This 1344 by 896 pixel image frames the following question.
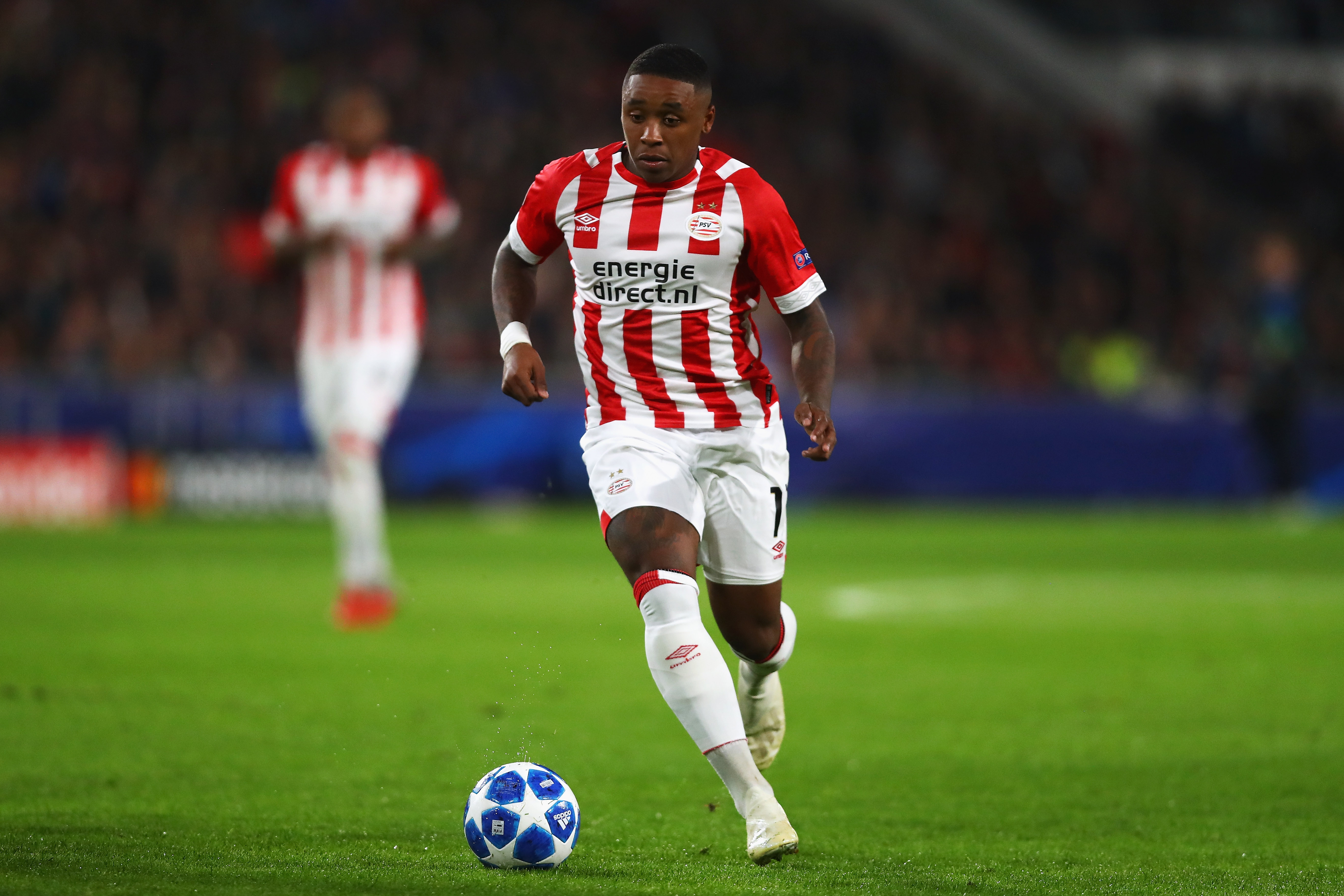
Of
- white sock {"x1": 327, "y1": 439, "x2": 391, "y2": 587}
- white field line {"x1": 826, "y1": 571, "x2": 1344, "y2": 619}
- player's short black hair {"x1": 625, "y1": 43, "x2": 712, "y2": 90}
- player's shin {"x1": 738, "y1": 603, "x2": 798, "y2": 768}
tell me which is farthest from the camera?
white field line {"x1": 826, "y1": 571, "x2": 1344, "y2": 619}

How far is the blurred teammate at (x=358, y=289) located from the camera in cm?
958

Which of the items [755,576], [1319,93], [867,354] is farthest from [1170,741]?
[1319,93]

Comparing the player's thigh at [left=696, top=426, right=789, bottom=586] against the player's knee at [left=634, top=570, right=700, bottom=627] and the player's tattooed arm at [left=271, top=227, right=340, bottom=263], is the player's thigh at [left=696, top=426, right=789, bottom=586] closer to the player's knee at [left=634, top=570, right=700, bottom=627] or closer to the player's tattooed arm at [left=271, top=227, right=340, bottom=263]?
the player's knee at [left=634, top=570, right=700, bottom=627]

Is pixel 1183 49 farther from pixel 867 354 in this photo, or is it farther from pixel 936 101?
pixel 867 354

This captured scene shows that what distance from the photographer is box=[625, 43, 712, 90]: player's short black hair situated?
4672 mm

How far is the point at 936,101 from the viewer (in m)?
26.6

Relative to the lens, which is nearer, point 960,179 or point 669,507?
point 669,507

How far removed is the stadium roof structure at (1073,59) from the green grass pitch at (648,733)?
679 inches

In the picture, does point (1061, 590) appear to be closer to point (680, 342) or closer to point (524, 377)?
point (680, 342)

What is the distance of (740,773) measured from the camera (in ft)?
14.4

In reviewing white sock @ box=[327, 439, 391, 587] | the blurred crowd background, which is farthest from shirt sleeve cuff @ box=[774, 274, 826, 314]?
the blurred crowd background

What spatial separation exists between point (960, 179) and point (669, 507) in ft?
69.6

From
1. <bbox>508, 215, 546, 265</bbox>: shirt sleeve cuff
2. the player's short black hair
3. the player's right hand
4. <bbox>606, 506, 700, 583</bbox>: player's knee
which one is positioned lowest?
<bbox>606, 506, 700, 583</bbox>: player's knee

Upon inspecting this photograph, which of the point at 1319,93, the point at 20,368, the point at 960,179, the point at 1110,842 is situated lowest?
the point at 1110,842
